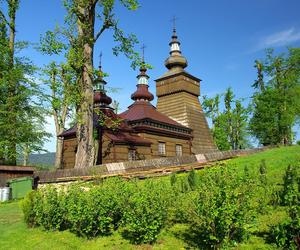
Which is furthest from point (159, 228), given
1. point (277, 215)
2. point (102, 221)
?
point (277, 215)

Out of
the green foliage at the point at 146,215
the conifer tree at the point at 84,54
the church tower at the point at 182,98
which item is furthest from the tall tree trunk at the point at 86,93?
the church tower at the point at 182,98

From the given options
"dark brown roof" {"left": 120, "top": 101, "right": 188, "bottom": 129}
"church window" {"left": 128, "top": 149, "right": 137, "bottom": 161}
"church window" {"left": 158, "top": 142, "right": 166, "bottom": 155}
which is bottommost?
"church window" {"left": 128, "top": 149, "right": 137, "bottom": 161}

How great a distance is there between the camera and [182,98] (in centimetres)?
4312

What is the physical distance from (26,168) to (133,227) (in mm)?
15871

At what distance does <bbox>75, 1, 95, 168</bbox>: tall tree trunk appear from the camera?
18906mm

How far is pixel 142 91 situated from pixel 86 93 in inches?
746

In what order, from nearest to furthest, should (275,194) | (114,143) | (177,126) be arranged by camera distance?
(275,194) < (114,143) < (177,126)

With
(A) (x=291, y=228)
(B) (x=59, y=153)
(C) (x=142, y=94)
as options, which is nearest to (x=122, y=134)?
(B) (x=59, y=153)

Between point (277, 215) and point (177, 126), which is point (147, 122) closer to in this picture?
point (177, 126)

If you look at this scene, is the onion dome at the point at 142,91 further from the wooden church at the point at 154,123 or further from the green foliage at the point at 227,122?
the green foliage at the point at 227,122

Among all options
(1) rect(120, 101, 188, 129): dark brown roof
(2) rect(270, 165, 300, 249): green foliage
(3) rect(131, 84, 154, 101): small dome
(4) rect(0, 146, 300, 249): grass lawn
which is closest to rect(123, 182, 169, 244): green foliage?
(4) rect(0, 146, 300, 249): grass lawn

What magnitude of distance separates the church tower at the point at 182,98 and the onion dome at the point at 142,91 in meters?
5.98

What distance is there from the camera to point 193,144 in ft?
132

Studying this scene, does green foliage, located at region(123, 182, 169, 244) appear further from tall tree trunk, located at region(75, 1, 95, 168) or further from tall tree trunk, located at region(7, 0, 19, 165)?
tall tree trunk, located at region(7, 0, 19, 165)
